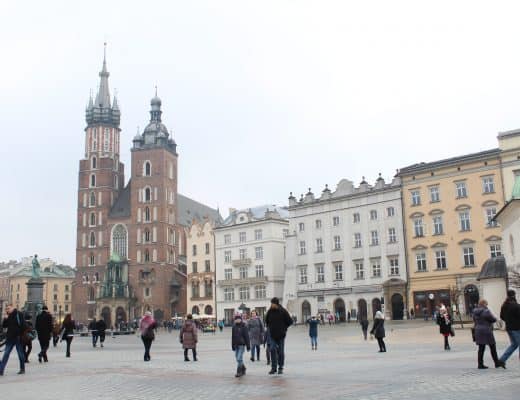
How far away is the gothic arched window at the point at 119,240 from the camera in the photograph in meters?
105

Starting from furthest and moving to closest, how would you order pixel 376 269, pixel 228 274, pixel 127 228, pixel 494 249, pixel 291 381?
pixel 127 228, pixel 228 274, pixel 376 269, pixel 494 249, pixel 291 381

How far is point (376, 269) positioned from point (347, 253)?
3.78 metres

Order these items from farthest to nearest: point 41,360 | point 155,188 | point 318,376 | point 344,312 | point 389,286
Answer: point 155,188 < point 344,312 < point 389,286 < point 41,360 < point 318,376

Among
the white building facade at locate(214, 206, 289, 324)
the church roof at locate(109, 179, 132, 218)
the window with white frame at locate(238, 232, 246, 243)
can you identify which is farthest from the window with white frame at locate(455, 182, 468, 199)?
the church roof at locate(109, 179, 132, 218)

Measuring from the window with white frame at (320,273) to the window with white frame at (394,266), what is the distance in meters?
8.31

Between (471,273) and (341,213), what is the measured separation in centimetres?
1557

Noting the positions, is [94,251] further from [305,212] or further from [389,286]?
[389,286]

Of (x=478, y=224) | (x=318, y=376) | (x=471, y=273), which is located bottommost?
(x=318, y=376)

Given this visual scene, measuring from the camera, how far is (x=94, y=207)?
10969cm

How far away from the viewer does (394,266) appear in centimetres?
6309

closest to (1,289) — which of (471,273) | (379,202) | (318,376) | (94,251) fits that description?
(94,251)

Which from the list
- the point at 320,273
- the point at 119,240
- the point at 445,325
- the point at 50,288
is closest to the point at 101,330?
the point at 445,325

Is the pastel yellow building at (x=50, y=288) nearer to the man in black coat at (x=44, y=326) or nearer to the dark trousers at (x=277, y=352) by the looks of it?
the man in black coat at (x=44, y=326)

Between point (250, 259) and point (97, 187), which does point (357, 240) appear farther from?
point (97, 187)
